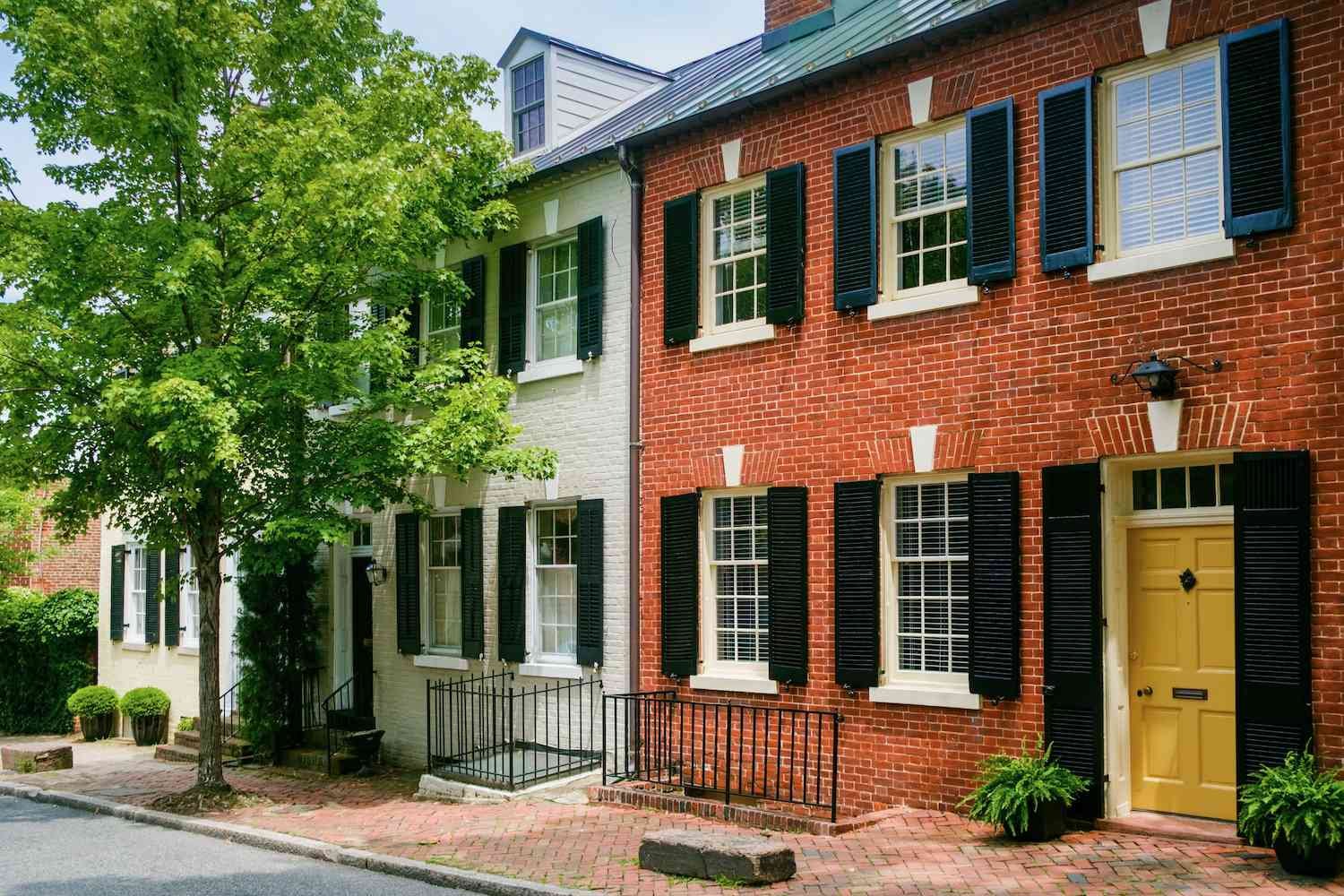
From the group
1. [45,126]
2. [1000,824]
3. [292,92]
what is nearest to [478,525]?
[292,92]

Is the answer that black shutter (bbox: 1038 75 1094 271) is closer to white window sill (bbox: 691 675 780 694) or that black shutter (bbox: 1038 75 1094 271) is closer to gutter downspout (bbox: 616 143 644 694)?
white window sill (bbox: 691 675 780 694)

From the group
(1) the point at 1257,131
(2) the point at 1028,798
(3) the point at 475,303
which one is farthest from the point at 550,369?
(1) the point at 1257,131

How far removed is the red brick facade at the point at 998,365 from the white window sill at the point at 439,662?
3463mm

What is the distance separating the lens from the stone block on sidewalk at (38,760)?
55.7 feet

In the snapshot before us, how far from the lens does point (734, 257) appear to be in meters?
12.8

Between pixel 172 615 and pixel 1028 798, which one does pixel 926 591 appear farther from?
pixel 172 615

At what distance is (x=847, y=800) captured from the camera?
11133 millimetres

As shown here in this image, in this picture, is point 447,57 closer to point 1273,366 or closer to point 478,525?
point 478,525

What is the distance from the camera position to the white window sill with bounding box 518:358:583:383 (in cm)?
1438

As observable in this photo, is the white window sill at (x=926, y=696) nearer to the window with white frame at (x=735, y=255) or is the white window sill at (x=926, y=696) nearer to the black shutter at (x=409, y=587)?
the window with white frame at (x=735, y=255)

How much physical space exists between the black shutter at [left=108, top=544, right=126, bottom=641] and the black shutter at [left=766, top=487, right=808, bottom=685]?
15.3 meters

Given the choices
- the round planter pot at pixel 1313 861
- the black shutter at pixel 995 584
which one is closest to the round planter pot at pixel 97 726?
the black shutter at pixel 995 584

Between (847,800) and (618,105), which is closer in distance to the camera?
(847,800)

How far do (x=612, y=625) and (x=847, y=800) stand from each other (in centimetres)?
355
